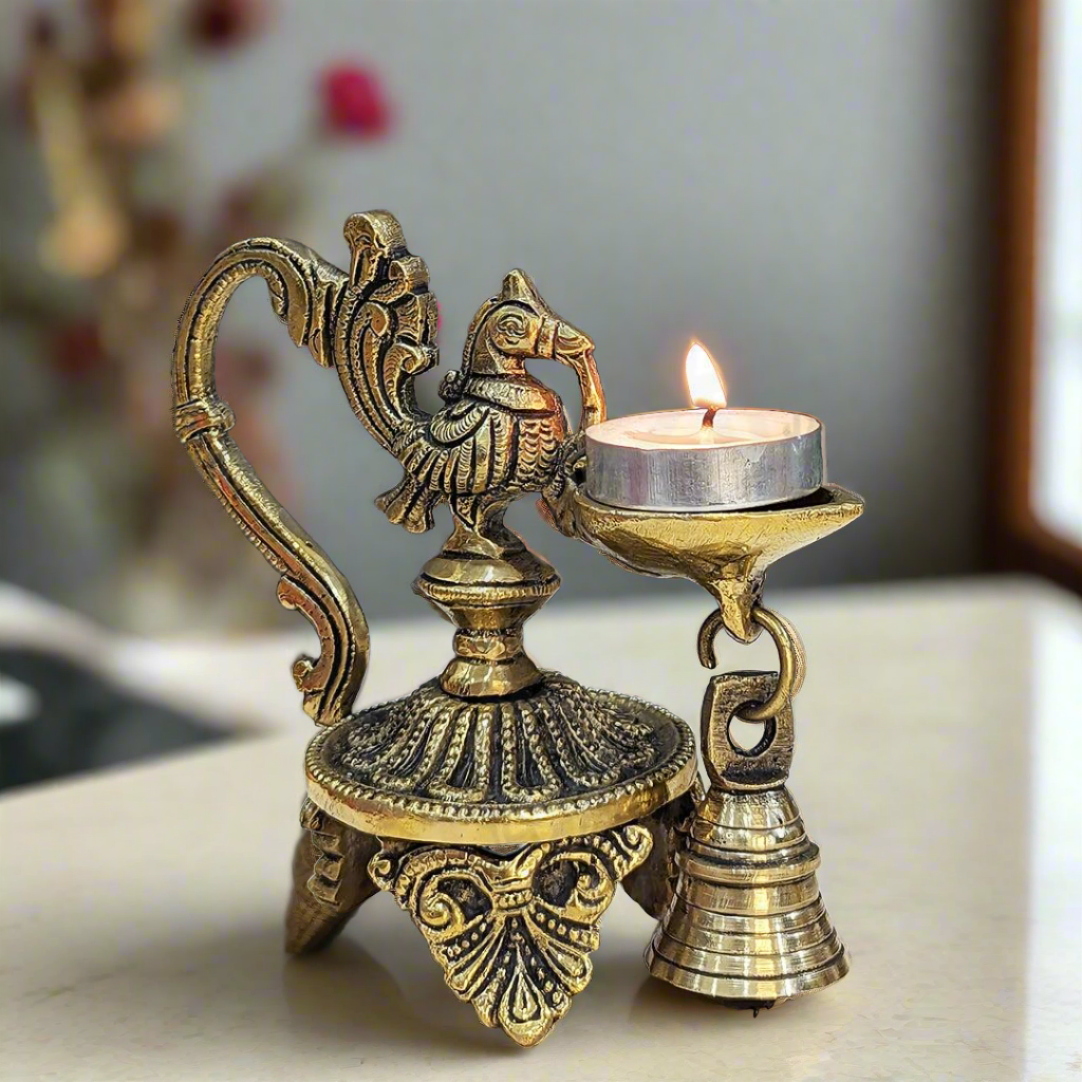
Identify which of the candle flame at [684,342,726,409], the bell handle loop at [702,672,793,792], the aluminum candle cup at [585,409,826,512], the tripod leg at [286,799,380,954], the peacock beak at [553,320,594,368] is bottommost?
the tripod leg at [286,799,380,954]

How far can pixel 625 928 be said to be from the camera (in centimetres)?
66

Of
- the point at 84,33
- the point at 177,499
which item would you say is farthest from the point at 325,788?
the point at 84,33

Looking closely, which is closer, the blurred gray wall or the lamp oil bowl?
the lamp oil bowl

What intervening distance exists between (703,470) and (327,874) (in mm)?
212

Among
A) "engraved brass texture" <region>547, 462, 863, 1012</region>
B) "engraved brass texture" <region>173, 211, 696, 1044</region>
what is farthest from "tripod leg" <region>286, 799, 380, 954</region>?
"engraved brass texture" <region>547, 462, 863, 1012</region>

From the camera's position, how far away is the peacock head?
1.77 feet

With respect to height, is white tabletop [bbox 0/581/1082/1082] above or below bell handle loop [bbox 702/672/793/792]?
below

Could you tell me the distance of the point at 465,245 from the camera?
6.36 ft

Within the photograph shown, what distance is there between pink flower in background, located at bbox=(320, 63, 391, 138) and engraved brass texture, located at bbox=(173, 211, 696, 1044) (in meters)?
1.40

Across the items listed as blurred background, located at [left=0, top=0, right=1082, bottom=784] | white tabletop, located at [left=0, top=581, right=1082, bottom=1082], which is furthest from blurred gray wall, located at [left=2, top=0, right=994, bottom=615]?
white tabletop, located at [left=0, top=581, right=1082, bottom=1082]

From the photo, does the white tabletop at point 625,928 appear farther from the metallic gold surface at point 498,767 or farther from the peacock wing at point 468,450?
the peacock wing at point 468,450

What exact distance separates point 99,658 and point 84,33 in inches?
38.7

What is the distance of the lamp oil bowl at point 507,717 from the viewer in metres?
0.52

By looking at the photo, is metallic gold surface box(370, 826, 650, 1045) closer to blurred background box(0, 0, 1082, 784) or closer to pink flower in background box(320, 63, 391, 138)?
blurred background box(0, 0, 1082, 784)
